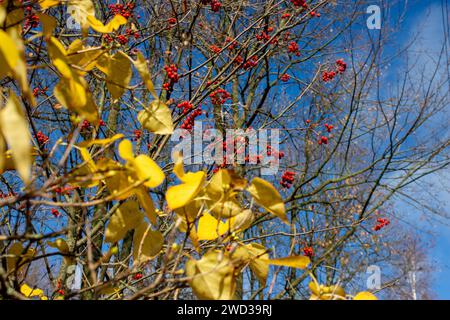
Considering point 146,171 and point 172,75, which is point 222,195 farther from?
point 172,75

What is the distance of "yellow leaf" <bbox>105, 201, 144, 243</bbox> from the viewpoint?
1.71 feet

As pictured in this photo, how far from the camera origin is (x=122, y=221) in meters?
0.53

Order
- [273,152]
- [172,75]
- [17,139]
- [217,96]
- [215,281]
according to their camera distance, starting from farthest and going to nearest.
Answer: [273,152], [217,96], [172,75], [215,281], [17,139]

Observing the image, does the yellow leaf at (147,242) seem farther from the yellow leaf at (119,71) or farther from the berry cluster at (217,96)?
the berry cluster at (217,96)

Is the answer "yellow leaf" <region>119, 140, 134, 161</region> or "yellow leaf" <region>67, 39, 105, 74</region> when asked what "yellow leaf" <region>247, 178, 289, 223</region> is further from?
"yellow leaf" <region>67, 39, 105, 74</region>

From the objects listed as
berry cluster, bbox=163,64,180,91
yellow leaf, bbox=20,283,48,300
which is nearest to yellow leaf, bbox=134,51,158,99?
yellow leaf, bbox=20,283,48,300

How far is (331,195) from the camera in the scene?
23.4ft

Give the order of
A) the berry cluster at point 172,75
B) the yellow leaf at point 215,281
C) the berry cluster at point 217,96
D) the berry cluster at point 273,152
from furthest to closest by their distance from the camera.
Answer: the berry cluster at point 273,152 < the berry cluster at point 217,96 < the berry cluster at point 172,75 < the yellow leaf at point 215,281

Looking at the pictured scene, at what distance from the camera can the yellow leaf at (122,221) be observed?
52 centimetres

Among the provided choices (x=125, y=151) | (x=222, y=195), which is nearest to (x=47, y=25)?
(x=125, y=151)

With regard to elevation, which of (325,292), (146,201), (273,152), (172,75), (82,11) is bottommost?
(325,292)

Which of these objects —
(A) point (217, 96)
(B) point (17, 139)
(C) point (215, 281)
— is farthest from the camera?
(A) point (217, 96)

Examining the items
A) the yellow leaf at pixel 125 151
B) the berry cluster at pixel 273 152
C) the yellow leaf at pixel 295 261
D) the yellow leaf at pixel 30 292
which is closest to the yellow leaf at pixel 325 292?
the yellow leaf at pixel 295 261
